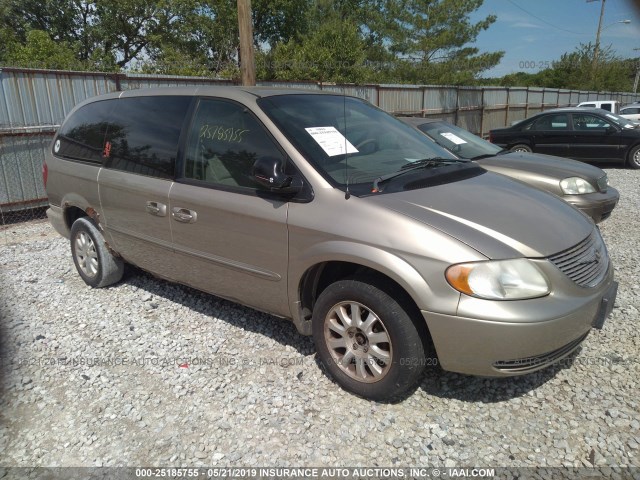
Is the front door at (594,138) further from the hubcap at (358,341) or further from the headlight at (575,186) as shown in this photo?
the hubcap at (358,341)

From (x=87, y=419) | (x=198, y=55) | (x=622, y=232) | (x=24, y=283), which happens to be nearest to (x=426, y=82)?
(x=198, y=55)

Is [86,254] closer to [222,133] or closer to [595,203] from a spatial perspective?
[222,133]

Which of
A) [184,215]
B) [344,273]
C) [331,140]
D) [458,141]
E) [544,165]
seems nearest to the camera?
[344,273]

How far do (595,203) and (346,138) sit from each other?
3.84 meters

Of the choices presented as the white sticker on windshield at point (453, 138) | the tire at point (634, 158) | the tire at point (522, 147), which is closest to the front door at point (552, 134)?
the tire at point (522, 147)

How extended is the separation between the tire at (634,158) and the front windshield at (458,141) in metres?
6.97

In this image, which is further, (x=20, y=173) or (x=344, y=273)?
(x=20, y=173)

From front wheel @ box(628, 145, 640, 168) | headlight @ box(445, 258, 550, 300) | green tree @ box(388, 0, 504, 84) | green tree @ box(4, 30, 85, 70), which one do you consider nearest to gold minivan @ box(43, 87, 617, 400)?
headlight @ box(445, 258, 550, 300)

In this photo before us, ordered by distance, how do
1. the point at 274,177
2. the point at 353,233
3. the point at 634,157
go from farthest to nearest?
1. the point at 634,157
2. the point at 274,177
3. the point at 353,233

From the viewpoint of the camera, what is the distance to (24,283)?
4988 mm

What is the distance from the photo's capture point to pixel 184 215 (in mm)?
3496

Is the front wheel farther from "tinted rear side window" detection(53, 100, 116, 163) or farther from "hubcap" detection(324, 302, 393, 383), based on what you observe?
"tinted rear side window" detection(53, 100, 116, 163)

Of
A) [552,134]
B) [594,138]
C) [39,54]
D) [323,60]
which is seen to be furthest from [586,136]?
[39,54]

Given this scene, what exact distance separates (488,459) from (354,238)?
134cm
